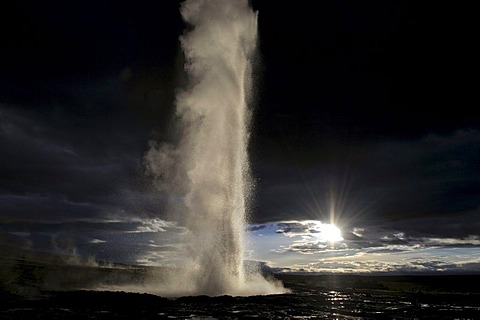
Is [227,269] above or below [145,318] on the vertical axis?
above

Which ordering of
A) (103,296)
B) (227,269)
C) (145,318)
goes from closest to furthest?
(145,318)
(103,296)
(227,269)

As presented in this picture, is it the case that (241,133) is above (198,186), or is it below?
above

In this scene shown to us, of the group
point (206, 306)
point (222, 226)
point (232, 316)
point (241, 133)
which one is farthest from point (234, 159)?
point (232, 316)

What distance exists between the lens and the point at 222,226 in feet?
171

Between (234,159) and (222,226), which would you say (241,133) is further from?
(222,226)

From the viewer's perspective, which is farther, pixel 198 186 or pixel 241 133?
pixel 241 133

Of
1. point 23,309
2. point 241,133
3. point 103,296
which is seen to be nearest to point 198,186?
point 241,133

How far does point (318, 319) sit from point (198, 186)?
2611 cm

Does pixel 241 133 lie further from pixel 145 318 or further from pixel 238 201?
pixel 145 318

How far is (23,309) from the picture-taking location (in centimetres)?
3381

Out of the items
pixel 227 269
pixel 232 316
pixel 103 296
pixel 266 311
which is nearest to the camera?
pixel 232 316

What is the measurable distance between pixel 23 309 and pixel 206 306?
15653 mm

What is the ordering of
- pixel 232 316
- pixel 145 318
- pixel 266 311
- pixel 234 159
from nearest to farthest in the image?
pixel 145 318 < pixel 232 316 < pixel 266 311 < pixel 234 159

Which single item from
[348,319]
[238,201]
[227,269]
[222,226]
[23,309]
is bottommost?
[348,319]
